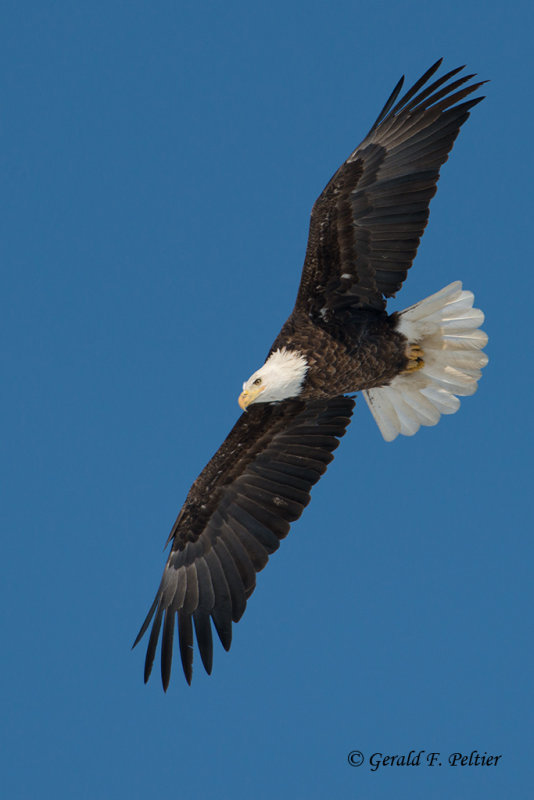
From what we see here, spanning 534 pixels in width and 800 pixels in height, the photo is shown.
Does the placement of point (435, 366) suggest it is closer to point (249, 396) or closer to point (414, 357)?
point (414, 357)

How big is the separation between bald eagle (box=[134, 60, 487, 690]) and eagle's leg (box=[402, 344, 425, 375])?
0.01 meters

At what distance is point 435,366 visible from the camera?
8.12m

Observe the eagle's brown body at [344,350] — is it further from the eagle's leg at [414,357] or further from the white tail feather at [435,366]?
the white tail feather at [435,366]

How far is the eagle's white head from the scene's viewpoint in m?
7.47

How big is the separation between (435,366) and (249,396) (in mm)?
1512

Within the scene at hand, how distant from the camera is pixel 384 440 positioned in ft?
28.3

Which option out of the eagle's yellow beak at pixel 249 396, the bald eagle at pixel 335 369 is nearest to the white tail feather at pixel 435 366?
the bald eagle at pixel 335 369

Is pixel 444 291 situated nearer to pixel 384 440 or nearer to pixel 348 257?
pixel 348 257

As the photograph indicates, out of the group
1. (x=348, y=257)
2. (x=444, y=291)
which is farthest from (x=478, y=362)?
(x=348, y=257)

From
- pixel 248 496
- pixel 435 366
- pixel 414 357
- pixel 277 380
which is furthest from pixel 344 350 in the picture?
pixel 248 496

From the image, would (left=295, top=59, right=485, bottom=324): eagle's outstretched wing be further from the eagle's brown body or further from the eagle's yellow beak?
the eagle's yellow beak

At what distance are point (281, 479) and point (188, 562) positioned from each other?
3.08 feet

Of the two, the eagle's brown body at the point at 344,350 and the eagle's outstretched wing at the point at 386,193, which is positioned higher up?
the eagle's outstretched wing at the point at 386,193

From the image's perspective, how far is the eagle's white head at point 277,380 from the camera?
747cm
